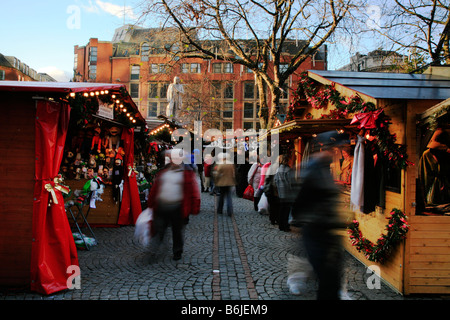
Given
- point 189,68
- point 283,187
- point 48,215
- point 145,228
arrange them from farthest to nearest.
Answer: point 189,68
point 283,187
point 145,228
point 48,215

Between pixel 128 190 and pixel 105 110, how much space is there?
2732 millimetres

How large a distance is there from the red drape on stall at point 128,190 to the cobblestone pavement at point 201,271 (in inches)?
21.6

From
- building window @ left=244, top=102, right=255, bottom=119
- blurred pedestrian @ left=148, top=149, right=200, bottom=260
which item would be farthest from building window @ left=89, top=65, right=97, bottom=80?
blurred pedestrian @ left=148, top=149, right=200, bottom=260

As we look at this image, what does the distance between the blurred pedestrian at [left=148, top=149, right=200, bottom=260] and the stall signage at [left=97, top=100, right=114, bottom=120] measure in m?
1.85

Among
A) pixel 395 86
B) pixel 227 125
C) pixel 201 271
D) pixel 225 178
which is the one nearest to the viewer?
pixel 201 271

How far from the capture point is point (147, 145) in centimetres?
1095

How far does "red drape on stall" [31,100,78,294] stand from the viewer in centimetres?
443

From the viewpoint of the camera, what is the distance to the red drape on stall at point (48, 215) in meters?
4.43

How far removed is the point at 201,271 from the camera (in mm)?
5363

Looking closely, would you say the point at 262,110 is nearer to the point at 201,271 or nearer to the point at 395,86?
the point at 395,86

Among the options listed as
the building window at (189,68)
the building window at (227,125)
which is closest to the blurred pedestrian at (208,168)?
the building window at (189,68)

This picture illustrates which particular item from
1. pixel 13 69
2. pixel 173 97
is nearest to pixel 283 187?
pixel 173 97

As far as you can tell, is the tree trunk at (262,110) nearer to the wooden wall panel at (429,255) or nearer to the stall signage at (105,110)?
the stall signage at (105,110)
